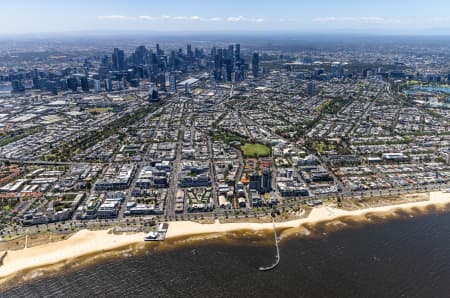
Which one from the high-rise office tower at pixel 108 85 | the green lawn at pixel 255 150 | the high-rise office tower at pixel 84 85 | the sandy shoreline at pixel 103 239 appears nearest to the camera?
the sandy shoreline at pixel 103 239

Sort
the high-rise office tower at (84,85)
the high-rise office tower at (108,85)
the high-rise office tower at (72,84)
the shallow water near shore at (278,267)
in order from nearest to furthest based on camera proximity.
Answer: the shallow water near shore at (278,267)
the high-rise office tower at (84,85)
the high-rise office tower at (72,84)
the high-rise office tower at (108,85)

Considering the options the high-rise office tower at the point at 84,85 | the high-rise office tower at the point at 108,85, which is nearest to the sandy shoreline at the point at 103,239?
the high-rise office tower at the point at 84,85

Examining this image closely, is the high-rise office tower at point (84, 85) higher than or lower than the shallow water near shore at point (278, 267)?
higher

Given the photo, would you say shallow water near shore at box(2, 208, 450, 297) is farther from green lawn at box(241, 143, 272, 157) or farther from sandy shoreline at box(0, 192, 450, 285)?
green lawn at box(241, 143, 272, 157)

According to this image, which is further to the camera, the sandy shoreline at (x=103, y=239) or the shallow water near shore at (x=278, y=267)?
the sandy shoreline at (x=103, y=239)

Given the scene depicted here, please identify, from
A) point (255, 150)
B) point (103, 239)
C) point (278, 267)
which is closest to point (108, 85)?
point (255, 150)

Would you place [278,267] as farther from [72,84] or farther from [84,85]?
[72,84]

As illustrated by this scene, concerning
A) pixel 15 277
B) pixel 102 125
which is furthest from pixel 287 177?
pixel 102 125

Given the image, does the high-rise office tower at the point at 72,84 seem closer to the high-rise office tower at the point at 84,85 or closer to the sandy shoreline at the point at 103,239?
the high-rise office tower at the point at 84,85
